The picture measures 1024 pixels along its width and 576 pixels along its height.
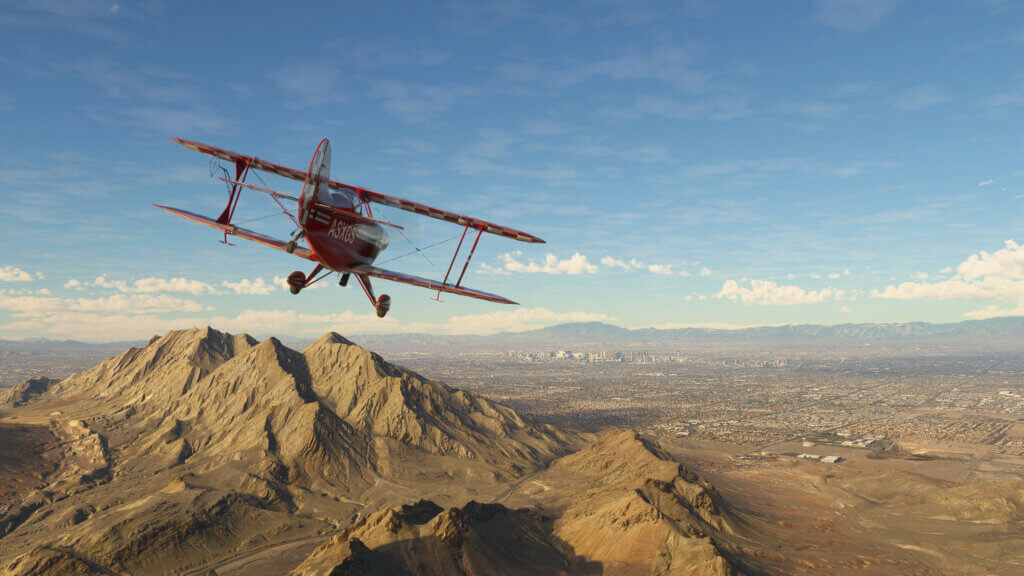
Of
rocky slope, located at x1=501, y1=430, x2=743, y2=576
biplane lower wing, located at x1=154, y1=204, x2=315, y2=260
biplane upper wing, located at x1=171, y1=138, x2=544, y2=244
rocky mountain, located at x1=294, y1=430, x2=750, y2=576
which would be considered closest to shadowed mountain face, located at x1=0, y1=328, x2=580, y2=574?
rocky slope, located at x1=501, y1=430, x2=743, y2=576

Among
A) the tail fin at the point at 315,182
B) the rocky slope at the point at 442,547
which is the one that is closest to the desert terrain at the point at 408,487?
the rocky slope at the point at 442,547

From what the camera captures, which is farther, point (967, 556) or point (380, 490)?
point (380, 490)

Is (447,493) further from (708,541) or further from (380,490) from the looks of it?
(708,541)

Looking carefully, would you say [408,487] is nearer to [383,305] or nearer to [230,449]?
[230,449]

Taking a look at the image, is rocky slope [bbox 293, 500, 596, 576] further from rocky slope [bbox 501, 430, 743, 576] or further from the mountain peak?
the mountain peak

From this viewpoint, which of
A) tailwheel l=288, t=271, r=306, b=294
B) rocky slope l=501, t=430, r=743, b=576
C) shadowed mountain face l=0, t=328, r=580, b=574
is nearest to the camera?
tailwheel l=288, t=271, r=306, b=294

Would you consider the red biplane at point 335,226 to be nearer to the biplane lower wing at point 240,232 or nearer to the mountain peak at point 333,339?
the biplane lower wing at point 240,232

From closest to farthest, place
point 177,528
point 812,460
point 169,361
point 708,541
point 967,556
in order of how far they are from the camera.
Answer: point 708,541 < point 177,528 < point 967,556 < point 812,460 < point 169,361

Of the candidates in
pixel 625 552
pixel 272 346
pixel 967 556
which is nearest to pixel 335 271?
pixel 625 552
